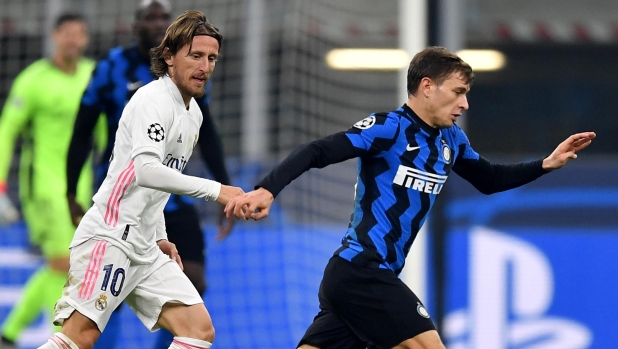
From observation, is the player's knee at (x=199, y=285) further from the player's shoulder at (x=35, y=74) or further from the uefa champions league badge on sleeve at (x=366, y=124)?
the player's shoulder at (x=35, y=74)

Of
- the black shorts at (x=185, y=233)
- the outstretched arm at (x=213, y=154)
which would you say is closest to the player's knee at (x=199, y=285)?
the black shorts at (x=185, y=233)

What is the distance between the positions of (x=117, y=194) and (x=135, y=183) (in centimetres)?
10

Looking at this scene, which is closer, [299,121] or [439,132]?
[439,132]

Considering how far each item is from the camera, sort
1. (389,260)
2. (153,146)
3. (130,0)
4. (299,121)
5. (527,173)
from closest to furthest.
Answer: (153,146)
(389,260)
(527,173)
(299,121)
(130,0)

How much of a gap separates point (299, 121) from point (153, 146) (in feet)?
12.4

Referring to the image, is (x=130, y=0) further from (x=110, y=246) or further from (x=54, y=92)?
(x=110, y=246)

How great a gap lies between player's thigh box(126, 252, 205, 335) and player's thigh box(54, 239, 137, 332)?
0.43 feet

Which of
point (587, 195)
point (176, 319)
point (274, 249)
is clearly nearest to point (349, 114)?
point (274, 249)

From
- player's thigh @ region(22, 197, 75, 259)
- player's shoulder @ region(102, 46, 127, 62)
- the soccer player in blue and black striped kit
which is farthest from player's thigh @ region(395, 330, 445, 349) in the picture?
player's thigh @ region(22, 197, 75, 259)

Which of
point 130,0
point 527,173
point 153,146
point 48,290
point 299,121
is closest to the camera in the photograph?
point 153,146

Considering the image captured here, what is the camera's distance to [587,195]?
7871 millimetres

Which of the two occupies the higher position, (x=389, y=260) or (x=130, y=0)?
(x=130, y=0)

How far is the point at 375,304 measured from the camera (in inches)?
181

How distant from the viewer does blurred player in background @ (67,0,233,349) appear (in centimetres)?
589
